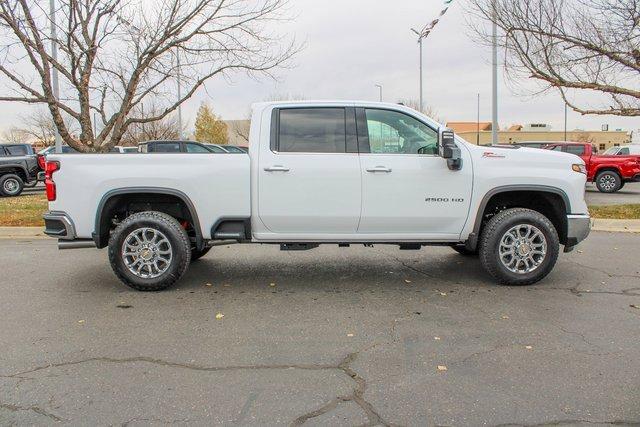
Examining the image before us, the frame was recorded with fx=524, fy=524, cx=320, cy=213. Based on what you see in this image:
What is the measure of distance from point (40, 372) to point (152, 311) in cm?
141

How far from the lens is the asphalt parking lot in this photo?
3.14 metres

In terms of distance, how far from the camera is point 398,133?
5746 mm

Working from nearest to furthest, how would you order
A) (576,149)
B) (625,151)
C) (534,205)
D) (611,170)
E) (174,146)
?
(534,205) → (611,170) → (174,146) → (625,151) → (576,149)

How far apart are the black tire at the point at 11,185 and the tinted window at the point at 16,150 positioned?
0.85 metres

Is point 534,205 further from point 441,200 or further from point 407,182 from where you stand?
point 407,182

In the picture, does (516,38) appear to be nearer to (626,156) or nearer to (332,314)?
(332,314)

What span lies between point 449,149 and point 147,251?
11.0 feet

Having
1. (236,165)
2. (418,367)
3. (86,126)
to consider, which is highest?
(86,126)

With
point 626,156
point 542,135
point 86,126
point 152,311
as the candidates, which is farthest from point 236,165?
point 542,135

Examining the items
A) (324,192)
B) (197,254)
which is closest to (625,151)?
(324,192)

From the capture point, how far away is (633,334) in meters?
4.34

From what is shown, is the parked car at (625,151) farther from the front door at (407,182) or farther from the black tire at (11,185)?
the black tire at (11,185)

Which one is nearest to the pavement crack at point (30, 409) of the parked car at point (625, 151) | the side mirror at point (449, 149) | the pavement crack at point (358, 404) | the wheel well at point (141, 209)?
the pavement crack at point (358, 404)

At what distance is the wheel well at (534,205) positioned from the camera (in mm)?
5863
